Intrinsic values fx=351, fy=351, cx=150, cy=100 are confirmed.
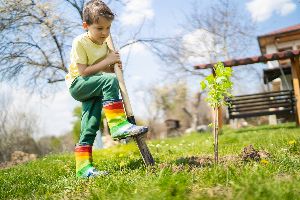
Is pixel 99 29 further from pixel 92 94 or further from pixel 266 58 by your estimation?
pixel 266 58

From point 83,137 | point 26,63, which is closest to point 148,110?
point 26,63

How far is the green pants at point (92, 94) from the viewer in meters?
3.45

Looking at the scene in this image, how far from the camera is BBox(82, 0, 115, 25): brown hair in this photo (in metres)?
3.45

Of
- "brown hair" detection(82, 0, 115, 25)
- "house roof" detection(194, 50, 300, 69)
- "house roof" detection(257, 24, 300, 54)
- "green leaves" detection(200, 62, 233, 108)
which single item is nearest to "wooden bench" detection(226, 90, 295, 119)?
"house roof" detection(194, 50, 300, 69)

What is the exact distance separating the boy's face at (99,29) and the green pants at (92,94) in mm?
404

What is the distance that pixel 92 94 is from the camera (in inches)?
143

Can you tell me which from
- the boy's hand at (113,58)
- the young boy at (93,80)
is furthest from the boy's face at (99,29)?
the boy's hand at (113,58)

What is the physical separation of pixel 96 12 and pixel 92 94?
827 mm

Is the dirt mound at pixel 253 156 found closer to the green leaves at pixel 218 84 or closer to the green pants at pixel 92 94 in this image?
the green leaves at pixel 218 84

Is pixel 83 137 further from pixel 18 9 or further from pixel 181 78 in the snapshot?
pixel 181 78

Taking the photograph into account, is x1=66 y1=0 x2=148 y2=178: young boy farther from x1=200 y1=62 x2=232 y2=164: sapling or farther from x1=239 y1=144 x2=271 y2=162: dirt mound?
x1=239 y1=144 x2=271 y2=162: dirt mound

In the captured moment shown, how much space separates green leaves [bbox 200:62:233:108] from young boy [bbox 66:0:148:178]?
2.74ft

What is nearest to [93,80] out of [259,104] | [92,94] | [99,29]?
[92,94]

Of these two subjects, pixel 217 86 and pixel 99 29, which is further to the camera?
pixel 99 29
